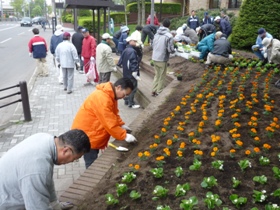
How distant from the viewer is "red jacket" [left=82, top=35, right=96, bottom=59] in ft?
34.1

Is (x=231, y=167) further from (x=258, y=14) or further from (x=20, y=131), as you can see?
(x=258, y=14)

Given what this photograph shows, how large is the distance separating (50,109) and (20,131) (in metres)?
1.58

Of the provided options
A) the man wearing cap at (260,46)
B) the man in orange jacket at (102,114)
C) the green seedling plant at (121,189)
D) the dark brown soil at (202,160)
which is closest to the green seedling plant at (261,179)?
the dark brown soil at (202,160)

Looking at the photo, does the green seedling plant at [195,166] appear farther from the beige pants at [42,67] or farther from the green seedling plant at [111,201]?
the beige pants at [42,67]

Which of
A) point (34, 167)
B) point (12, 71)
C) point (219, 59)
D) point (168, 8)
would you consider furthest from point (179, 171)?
point (168, 8)

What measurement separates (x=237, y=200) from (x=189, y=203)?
474mm

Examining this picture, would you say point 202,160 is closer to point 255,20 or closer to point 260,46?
point 260,46

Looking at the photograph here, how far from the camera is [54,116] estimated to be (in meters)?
7.51

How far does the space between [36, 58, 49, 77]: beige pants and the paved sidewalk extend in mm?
946

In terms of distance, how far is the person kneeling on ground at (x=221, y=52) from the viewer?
8.79 m

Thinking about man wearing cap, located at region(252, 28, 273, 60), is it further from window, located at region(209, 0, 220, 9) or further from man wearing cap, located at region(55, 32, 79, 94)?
window, located at region(209, 0, 220, 9)

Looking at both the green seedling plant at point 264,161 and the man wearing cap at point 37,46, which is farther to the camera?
the man wearing cap at point 37,46

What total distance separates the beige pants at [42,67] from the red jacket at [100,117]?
8683 millimetres

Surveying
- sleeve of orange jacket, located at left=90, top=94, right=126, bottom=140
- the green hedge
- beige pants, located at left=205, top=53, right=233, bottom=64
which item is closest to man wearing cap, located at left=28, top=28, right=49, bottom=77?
beige pants, located at left=205, top=53, right=233, bottom=64
